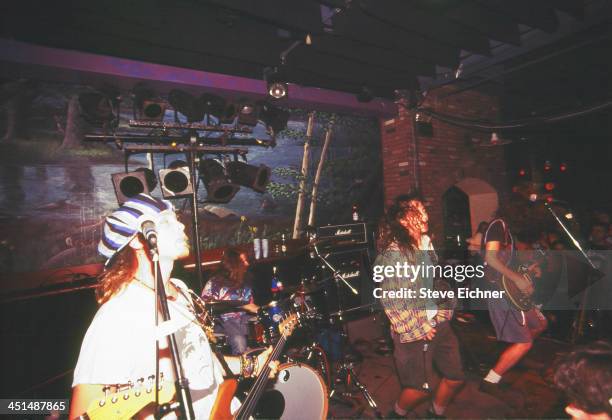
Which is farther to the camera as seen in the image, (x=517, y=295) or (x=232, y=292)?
(x=232, y=292)

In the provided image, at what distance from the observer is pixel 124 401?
1280mm

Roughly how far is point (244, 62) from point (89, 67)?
5.99 ft

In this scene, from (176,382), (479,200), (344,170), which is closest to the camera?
(176,382)

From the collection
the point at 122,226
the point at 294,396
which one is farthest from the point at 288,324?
the point at 122,226

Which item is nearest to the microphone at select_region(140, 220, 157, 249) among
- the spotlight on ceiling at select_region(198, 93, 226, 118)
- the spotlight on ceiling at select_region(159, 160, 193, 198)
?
the spotlight on ceiling at select_region(159, 160, 193, 198)

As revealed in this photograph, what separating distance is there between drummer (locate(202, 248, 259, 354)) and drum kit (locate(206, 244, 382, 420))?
0.14m

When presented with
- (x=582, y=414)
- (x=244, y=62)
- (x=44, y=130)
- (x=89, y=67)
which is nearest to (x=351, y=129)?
(x=244, y=62)

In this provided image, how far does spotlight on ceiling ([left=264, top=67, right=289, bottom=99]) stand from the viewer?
13.9ft

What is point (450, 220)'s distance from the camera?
275 inches

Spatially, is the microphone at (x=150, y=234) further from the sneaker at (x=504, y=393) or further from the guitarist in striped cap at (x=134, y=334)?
the sneaker at (x=504, y=393)

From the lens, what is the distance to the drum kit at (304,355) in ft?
7.83

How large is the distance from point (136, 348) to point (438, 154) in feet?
19.9

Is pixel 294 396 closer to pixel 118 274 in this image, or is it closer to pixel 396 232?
pixel 396 232

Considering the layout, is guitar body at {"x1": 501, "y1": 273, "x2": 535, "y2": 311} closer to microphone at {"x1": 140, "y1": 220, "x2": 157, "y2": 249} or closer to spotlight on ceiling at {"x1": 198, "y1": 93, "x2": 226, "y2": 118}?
microphone at {"x1": 140, "y1": 220, "x2": 157, "y2": 249}
